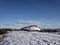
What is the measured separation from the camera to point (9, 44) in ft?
33.3

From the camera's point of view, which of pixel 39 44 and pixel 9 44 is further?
pixel 9 44

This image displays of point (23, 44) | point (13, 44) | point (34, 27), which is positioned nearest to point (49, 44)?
point (23, 44)

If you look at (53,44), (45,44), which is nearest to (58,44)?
(53,44)

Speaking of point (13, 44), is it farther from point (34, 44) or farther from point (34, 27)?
point (34, 27)

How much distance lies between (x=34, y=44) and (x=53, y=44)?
5.01ft

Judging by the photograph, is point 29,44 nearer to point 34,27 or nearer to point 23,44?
point 23,44

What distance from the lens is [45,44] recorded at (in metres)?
9.30

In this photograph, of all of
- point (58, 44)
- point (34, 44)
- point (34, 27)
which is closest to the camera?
point (58, 44)

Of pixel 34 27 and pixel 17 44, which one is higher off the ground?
pixel 34 27

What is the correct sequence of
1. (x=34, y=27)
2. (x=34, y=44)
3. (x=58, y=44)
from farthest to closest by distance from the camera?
(x=34, y=27) < (x=34, y=44) < (x=58, y=44)

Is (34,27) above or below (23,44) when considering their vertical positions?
above

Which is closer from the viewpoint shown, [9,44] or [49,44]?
[49,44]

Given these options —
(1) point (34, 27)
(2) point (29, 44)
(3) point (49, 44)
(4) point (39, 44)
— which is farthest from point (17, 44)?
(1) point (34, 27)

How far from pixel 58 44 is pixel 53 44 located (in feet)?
1.20
